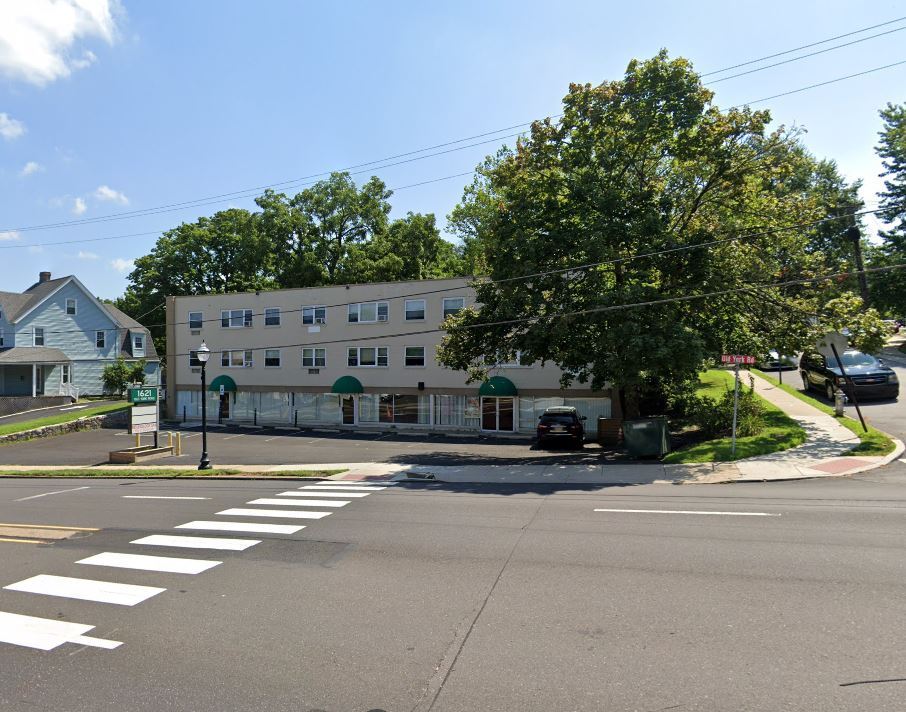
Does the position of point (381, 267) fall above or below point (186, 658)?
above

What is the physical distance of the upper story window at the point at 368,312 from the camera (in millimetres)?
35562

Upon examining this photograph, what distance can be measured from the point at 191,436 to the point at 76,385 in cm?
2263

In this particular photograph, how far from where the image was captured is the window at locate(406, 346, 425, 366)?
3469cm

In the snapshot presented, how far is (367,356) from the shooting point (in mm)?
36125

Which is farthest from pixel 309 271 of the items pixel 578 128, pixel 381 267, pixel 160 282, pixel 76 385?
pixel 578 128

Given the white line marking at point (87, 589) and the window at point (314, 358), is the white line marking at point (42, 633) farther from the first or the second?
the window at point (314, 358)

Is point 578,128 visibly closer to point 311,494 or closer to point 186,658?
point 311,494

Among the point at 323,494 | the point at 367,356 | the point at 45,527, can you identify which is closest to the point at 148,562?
the point at 45,527

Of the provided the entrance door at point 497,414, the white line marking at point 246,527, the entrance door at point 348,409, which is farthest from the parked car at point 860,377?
the entrance door at point 348,409

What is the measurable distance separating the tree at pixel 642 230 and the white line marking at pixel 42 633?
15.1m

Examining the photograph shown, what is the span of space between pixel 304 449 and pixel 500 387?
10627 millimetres

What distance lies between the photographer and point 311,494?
587 inches

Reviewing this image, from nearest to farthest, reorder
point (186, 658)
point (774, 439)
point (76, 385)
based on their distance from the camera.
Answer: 1. point (186, 658)
2. point (774, 439)
3. point (76, 385)

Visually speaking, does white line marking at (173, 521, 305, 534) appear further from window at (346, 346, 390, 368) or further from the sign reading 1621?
window at (346, 346, 390, 368)
